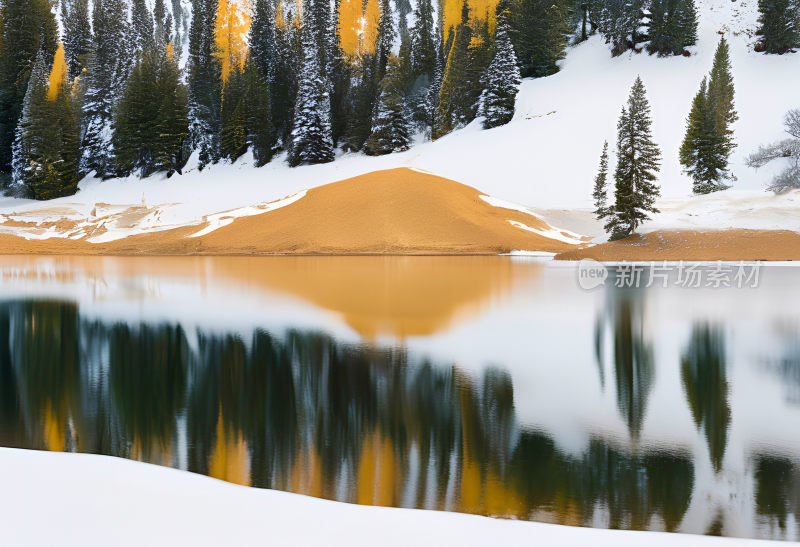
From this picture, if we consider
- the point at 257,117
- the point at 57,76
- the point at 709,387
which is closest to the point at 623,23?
the point at 257,117

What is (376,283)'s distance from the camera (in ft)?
50.7

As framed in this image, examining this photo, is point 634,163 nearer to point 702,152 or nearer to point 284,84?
point 702,152

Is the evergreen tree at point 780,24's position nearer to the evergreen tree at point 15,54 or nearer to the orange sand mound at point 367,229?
the orange sand mound at point 367,229

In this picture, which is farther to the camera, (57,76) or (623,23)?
(57,76)

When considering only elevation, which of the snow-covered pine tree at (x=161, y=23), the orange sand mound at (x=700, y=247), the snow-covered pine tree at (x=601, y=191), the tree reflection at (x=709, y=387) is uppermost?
the snow-covered pine tree at (x=161, y=23)

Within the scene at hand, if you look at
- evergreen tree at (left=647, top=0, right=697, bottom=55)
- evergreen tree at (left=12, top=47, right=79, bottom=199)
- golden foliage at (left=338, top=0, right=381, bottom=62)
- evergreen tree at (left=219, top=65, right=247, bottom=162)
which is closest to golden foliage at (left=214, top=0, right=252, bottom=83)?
evergreen tree at (left=219, top=65, right=247, bottom=162)

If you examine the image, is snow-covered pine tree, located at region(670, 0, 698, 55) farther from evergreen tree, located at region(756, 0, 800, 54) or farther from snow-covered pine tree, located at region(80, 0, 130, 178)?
snow-covered pine tree, located at region(80, 0, 130, 178)

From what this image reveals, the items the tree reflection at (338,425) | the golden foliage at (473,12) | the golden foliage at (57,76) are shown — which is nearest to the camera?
the tree reflection at (338,425)

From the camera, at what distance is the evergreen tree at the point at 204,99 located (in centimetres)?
4525

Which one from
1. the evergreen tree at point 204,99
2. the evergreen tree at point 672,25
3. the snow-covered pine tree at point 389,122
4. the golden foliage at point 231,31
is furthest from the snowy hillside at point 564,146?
the golden foliage at point 231,31

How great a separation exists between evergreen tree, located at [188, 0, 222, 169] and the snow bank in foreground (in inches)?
1754

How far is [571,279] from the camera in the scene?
667 inches

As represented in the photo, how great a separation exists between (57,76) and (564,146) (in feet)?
126

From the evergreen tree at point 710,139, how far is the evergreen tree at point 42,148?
41648mm
